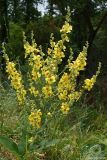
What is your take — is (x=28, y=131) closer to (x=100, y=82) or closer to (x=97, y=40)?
(x=100, y=82)

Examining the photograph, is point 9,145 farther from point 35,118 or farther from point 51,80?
point 51,80

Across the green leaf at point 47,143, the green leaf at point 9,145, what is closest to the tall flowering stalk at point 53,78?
the green leaf at point 47,143

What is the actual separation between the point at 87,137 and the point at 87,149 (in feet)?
2.39

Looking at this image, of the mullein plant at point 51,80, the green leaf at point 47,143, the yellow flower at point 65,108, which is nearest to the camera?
the green leaf at point 47,143

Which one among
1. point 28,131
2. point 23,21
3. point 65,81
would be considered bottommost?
point 28,131

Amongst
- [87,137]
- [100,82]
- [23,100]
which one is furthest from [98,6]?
[23,100]

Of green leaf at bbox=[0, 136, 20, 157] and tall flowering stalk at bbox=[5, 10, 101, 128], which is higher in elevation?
tall flowering stalk at bbox=[5, 10, 101, 128]

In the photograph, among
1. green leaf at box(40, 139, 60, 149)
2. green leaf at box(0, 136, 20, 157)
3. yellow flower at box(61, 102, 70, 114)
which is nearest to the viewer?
green leaf at box(0, 136, 20, 157)

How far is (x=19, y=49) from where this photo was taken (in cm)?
1531

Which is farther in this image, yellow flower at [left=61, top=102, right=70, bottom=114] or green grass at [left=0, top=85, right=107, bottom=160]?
yellow flower at [left=61, top=102, right=70, bottom=114]

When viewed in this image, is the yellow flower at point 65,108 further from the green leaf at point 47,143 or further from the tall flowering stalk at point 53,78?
the green leaf at point 47,143

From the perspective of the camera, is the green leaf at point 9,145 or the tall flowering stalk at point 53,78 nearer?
the green leaf at point 9,145

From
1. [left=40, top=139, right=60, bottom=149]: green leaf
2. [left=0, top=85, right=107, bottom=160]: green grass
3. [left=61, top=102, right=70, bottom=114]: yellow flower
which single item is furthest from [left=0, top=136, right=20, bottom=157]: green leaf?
[left=61, top=102, right=70, bottom=114]: yellow flower

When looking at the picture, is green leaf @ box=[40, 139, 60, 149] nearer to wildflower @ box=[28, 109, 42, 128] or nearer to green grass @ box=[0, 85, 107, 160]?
green grass @ box=[0, 85, 107, 160]
